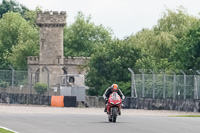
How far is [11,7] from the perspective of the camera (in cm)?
15075

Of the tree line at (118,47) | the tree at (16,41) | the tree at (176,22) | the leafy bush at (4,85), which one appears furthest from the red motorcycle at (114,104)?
the tree at (16,41)

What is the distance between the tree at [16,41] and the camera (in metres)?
112

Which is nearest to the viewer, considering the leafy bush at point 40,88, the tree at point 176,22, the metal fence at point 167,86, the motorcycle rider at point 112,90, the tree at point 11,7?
the motorcycle rider at point 112,90

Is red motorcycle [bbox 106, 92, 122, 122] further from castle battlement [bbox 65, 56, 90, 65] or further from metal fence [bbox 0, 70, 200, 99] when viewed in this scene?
castle battlement [bbox 65, 56, 90, 65]

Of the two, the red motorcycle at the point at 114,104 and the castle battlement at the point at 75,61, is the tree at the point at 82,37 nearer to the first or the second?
the castle battlement at the point at 75,61

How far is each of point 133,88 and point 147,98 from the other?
265cm

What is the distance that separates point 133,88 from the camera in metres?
52.7

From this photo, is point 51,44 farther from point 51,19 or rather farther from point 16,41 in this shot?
point 16,41

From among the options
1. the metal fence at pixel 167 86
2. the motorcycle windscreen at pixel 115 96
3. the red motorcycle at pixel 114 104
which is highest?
the metal fence at pixel 167 86

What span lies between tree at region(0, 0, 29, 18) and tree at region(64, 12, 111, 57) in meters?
31.9

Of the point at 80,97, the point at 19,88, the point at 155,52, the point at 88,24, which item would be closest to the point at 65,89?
the point at 80,97

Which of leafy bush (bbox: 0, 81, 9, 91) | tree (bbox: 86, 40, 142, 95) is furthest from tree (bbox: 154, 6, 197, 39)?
leafy bush (bbox: 0, 81, 9, 91)

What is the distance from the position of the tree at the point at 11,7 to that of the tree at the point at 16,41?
27175 mm

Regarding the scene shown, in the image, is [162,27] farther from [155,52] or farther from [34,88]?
[34,88]
